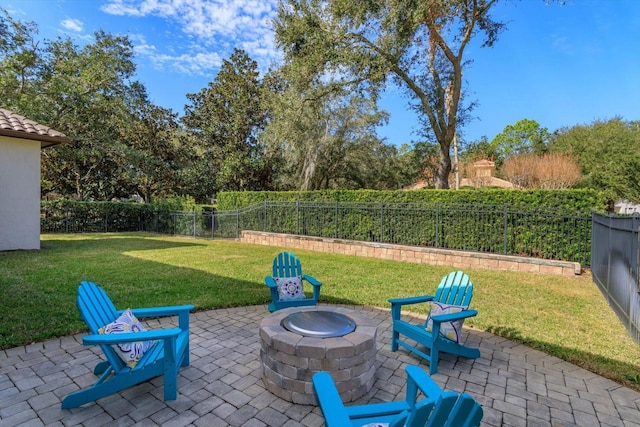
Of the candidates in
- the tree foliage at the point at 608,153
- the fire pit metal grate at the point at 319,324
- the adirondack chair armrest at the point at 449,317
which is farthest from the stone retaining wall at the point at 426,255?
the tree foliage at the point at 608,153

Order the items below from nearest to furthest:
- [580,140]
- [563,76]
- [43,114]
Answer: [43,114], [563,76], [580,140]

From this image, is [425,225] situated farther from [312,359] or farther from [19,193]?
[19,193]

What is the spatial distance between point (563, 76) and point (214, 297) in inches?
1140

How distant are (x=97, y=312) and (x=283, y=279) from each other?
97.0 inches

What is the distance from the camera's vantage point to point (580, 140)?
31.7 meters

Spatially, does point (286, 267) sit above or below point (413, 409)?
below

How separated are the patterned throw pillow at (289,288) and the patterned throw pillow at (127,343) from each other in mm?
2015

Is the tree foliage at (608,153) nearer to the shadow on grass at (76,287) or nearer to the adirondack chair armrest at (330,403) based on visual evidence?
the shadow on grass at (76,287)

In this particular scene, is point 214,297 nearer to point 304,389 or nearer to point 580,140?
point 304,389

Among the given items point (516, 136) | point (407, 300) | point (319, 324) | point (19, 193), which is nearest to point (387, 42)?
point (407, 300)

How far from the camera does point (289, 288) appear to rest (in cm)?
476

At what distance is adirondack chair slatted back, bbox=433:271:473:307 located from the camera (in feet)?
12.0

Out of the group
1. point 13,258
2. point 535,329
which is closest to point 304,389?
point 535,329

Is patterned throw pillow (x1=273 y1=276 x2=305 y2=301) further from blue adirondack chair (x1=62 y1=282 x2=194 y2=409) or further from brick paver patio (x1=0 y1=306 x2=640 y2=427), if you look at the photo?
blue adirondack chair (x1=62 y1=282 x2=194 y2=409)
